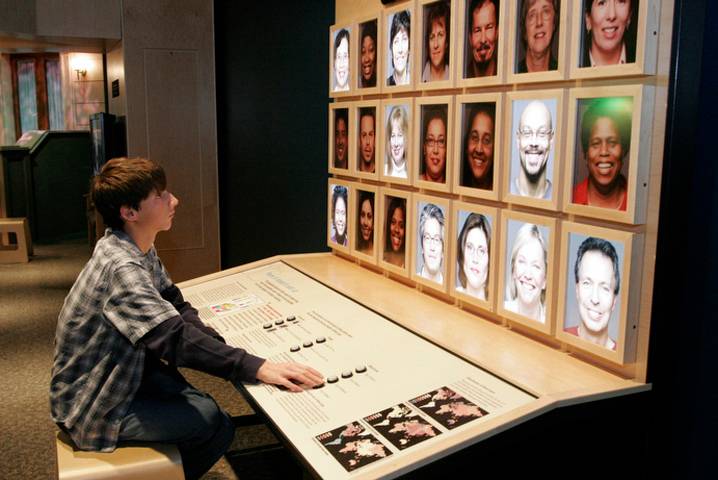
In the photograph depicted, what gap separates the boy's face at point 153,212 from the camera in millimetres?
2357

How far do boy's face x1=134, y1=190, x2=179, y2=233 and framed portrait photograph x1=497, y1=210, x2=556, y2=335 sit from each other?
1.11 meters

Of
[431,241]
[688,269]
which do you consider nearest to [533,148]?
[688,269]

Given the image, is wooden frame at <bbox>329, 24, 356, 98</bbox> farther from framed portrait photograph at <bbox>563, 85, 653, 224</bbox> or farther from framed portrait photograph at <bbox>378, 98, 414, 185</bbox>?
framed portrait photograph at <bbox>563, 85, 653, 224</bbox>

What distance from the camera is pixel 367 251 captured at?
3.51 meters

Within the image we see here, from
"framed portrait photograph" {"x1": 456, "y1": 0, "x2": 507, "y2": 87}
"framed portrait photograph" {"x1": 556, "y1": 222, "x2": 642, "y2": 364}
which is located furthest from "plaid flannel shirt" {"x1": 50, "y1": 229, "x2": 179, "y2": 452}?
"framed portrait photograph" {"x1": 456, "y1": 0, "x2": 507, "y2": 87}

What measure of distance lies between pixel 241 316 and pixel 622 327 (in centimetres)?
151

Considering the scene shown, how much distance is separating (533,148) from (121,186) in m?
1.32

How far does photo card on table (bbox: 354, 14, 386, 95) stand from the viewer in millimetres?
3246

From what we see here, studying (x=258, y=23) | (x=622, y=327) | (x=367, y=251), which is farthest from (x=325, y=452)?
(x=258, y=23)

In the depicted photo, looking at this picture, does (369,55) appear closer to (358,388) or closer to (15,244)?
(358,388)

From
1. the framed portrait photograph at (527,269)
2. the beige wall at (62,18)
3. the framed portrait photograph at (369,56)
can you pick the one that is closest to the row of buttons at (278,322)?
the framed portrait photograph at (527,269)

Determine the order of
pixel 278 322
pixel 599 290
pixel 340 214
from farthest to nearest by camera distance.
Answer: pixel 340 214 → pixel 278 322 → pixel 599 290

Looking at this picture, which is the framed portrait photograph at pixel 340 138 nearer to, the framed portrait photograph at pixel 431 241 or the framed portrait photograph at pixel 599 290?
the framed portrait photograph at pixel 431 241

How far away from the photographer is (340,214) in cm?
377
